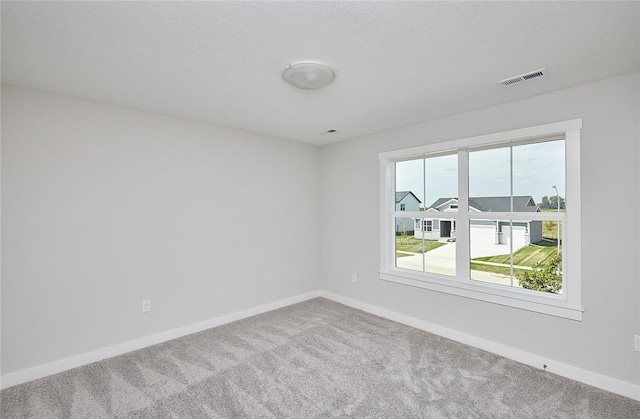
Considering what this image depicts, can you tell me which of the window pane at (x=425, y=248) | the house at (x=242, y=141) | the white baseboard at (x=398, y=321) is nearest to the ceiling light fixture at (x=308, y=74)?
the house at (x=242, y=141)

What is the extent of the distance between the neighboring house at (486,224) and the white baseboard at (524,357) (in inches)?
38.5

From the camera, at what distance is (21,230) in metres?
2.42

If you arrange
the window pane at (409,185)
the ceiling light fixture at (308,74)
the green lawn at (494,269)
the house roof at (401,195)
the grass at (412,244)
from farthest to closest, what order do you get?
the house roof at (401,195), the window pane at (409,185), the grass at (412,244), the green lawn at (494,269), the ceiling light fixture at (308,74)

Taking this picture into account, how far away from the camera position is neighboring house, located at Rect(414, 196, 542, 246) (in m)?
2.82

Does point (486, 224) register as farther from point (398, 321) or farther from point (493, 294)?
point (398, 321)

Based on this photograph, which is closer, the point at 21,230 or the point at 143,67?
the point at 143,67

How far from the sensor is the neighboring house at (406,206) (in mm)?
3740

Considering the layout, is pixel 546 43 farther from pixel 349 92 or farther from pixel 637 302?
pixel 637 302

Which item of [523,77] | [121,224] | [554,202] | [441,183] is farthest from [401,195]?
[121,224]

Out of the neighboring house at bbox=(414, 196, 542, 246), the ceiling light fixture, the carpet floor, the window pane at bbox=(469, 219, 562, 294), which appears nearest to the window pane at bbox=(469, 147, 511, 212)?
the neighboring house at bbox=(414, 196, 542, 246)

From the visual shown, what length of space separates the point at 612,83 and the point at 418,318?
274cm

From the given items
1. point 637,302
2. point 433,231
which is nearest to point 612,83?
point 637,302

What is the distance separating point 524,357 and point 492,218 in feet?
4.18

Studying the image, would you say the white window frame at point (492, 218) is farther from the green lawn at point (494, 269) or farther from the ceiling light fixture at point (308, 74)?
the ceiling light fixture at point (308, 74)
